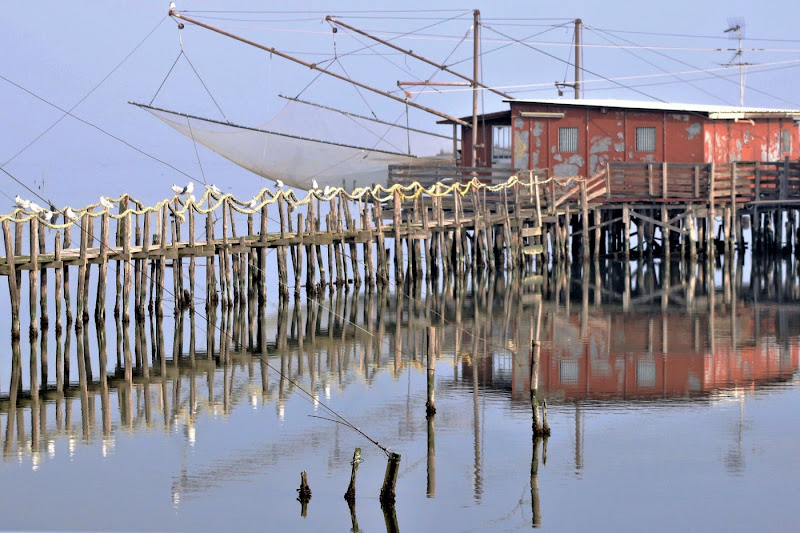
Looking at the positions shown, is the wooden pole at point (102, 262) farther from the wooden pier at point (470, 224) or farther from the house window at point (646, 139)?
the house window at point (646, 139)

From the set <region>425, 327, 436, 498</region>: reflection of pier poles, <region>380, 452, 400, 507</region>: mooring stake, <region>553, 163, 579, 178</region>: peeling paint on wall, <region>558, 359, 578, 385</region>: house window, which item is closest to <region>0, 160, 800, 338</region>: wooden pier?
<region>553, 163, 579, 178</region>: peeling paint on wall

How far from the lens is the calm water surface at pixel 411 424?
48.4 feet

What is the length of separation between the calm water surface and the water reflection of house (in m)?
0.09

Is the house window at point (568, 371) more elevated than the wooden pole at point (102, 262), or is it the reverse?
the wooden pole at point (102, 262)

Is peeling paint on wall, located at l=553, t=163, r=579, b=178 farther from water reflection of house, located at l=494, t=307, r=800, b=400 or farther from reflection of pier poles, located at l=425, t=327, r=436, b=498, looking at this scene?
reflection of pier poles, located at l=425, t=327, r=436, b=498

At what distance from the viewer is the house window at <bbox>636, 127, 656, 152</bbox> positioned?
45031 millimetres

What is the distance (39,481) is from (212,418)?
3.93 metres

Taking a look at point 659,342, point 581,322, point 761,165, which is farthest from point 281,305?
point 761,165

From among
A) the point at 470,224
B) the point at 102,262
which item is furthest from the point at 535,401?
the point at 470,224

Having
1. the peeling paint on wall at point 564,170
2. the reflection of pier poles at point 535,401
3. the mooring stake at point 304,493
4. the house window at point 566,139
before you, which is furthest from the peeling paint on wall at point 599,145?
the mooring stake at point 304,493

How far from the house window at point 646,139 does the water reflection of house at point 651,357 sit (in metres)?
14.5

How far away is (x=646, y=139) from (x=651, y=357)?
21.6 m

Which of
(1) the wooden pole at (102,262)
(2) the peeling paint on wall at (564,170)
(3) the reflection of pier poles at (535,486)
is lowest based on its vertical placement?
(3) the reflection of pier poles at (535,486)

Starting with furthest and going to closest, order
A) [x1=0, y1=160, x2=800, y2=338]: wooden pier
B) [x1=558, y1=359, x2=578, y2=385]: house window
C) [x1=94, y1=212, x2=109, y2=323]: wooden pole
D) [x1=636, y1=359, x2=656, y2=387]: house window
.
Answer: [x1=0, y1=160, x2=800, y2=338]: wooden pier → [x1=94, y1=212, x2=109, y2=323]: wooden pole → [x1=558, y1=359, x2=578, y2=385]: house window → [x1=636, y1=359, x2=656, y2=387]: house window
